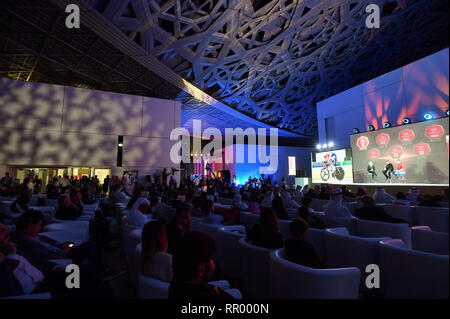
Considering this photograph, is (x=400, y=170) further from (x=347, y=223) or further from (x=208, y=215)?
(x=208, y=215)

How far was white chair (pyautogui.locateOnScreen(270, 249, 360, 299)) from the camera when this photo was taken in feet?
5.12

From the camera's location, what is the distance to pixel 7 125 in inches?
406

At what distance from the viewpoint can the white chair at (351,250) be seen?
7.78 ft

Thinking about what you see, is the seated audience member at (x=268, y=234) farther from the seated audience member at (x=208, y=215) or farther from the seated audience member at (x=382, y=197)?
the seated audience member at (x=382, y=197)

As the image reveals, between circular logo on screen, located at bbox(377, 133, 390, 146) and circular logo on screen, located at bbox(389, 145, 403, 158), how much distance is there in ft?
0.61

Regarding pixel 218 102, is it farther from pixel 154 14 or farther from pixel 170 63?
pixel 154 14

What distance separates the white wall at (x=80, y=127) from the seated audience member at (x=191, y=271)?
11952 mm

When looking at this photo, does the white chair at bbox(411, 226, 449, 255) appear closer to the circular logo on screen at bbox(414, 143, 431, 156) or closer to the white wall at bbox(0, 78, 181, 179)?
the circular logo on screen at bbox(414, 143, 431, 156)

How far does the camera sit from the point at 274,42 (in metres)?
13.9

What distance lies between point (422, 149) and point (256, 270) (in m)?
1.66

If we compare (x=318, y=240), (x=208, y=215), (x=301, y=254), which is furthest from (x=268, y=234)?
(x=208, y=215)

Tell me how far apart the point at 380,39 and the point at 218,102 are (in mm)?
12286

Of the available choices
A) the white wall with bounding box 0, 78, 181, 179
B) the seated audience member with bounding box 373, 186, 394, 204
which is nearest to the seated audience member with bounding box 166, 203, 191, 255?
the seated audience member with bounding box 373, 186, 394, 204

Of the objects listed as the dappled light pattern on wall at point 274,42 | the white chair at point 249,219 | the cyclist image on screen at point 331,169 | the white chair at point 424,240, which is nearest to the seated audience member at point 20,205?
the white chair at point 249,219
